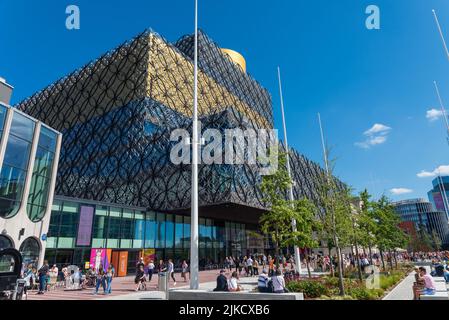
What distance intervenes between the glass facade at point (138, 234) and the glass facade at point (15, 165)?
12.4ft

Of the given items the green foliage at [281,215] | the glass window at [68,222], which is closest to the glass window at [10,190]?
the glass window at [68,222]

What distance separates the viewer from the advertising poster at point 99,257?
2667cm

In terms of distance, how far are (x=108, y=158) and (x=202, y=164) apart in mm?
20894

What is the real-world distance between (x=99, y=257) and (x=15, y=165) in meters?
10.9

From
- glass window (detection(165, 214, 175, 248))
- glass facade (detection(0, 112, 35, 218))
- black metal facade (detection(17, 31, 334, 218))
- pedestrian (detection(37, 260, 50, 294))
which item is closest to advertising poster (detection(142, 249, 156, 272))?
glass window (detection(165, 214, 175, 248))

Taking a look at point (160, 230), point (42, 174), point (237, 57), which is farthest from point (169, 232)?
point (237, 57)

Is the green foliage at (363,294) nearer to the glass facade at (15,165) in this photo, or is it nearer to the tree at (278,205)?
the tree at (278,205)

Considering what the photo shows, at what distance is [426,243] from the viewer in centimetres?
8244

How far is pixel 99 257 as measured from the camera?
89.7 feet

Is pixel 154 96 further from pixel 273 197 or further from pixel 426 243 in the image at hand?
pixel 426 243

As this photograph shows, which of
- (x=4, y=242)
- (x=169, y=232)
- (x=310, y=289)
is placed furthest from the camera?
(x=169, y=232)

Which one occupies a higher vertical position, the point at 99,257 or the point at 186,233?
the point at 186,233

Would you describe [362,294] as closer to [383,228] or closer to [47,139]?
[383,228]

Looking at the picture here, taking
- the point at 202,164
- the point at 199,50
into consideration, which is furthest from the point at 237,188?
the point at 199,50
